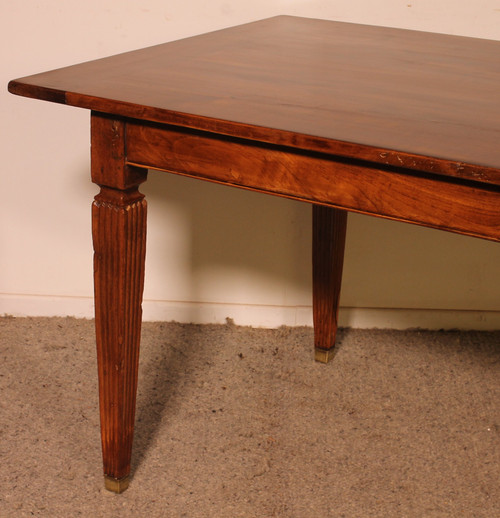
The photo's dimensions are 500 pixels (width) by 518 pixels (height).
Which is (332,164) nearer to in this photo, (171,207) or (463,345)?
(171,207)

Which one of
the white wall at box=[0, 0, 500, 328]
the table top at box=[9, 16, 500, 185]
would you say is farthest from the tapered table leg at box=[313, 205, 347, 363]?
the table top at box=[9, 16, 500, 185]

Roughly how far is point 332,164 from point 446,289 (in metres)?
1.02

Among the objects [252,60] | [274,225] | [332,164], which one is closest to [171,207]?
[274,225]

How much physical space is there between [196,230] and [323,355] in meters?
0.39

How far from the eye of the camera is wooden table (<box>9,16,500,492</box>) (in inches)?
31.4

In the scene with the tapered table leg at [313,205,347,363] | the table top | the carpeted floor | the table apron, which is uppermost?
the table top

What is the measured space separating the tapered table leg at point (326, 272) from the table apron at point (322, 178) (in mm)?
577

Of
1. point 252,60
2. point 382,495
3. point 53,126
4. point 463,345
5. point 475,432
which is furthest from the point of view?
point 463,345

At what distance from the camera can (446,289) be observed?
1.78m

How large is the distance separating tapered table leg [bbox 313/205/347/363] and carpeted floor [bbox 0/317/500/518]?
60 mm

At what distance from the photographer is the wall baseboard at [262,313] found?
1798mm

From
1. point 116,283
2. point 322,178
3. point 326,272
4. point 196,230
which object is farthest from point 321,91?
point 196,230

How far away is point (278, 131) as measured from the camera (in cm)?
82

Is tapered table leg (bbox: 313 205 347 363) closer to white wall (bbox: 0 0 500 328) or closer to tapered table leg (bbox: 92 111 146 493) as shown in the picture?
white wall (bbox: 0 0 500 328)
